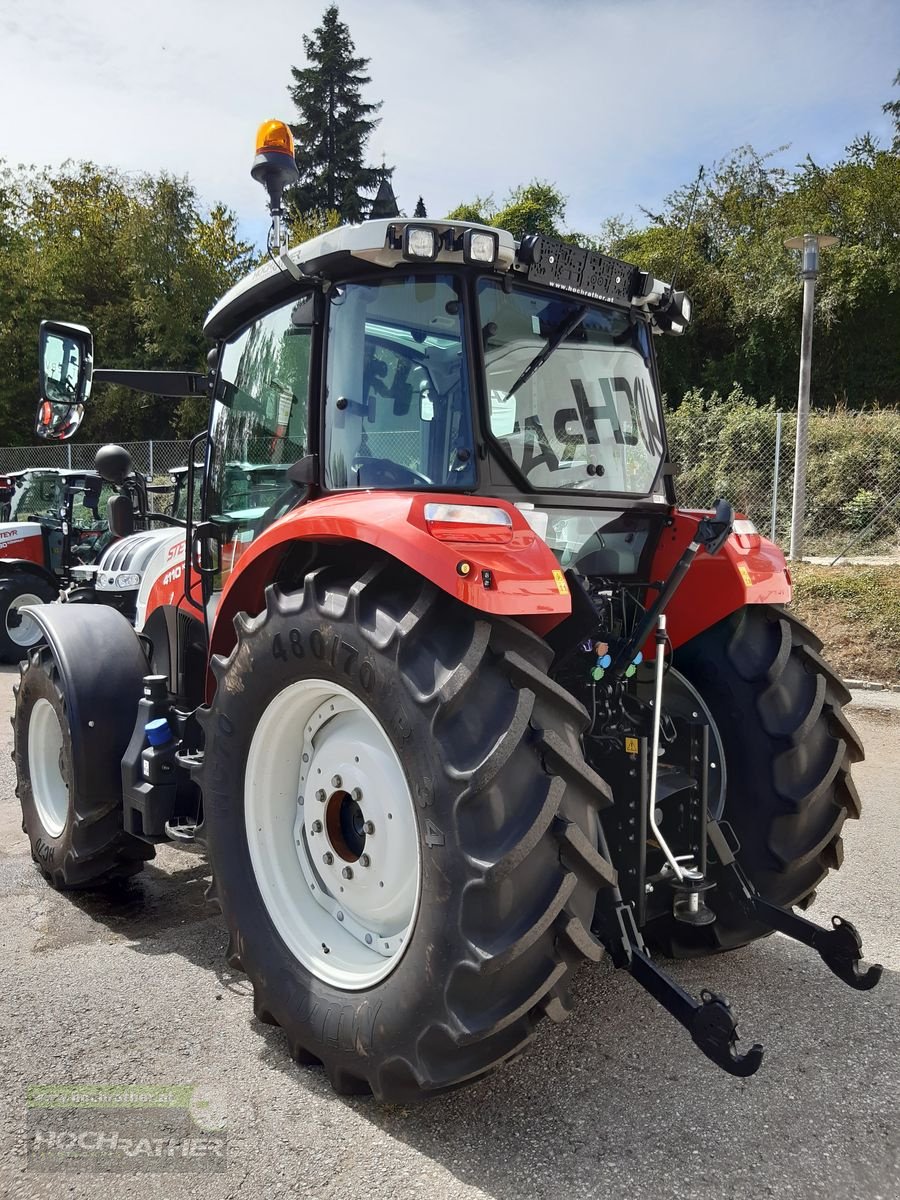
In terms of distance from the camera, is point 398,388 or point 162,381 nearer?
point 398,388

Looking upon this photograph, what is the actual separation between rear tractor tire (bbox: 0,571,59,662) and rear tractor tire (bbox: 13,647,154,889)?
7128 millimetres

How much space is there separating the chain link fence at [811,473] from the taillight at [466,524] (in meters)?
9.89

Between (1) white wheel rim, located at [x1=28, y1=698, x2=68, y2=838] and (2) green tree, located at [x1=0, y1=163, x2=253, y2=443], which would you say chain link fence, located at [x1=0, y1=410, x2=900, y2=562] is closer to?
(1) white wheel rim, located at [x1=28, y1=698, x2=68, y2=838]

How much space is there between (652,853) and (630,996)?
0.52 meters

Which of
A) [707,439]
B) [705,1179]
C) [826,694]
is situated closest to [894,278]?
[707,439]

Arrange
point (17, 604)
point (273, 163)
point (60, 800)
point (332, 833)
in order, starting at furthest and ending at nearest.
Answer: point (17, 604) < point (60, 800) < point (273, 163) < point (332, 833)

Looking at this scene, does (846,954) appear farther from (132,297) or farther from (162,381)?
(132,297)

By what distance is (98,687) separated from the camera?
11.5 feet

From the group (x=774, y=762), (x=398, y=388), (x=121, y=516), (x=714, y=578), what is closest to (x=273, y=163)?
(x=398, y=388)

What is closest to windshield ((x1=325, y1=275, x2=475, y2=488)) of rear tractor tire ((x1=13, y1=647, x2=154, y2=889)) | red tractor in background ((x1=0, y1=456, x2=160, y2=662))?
rear tractor tire ((x1=13, y1=647, x2=154, y2=889))

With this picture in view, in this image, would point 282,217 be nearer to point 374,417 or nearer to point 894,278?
point 374,417

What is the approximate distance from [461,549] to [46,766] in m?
2.74

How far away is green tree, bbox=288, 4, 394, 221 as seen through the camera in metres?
34.2

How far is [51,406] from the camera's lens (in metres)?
3.24
